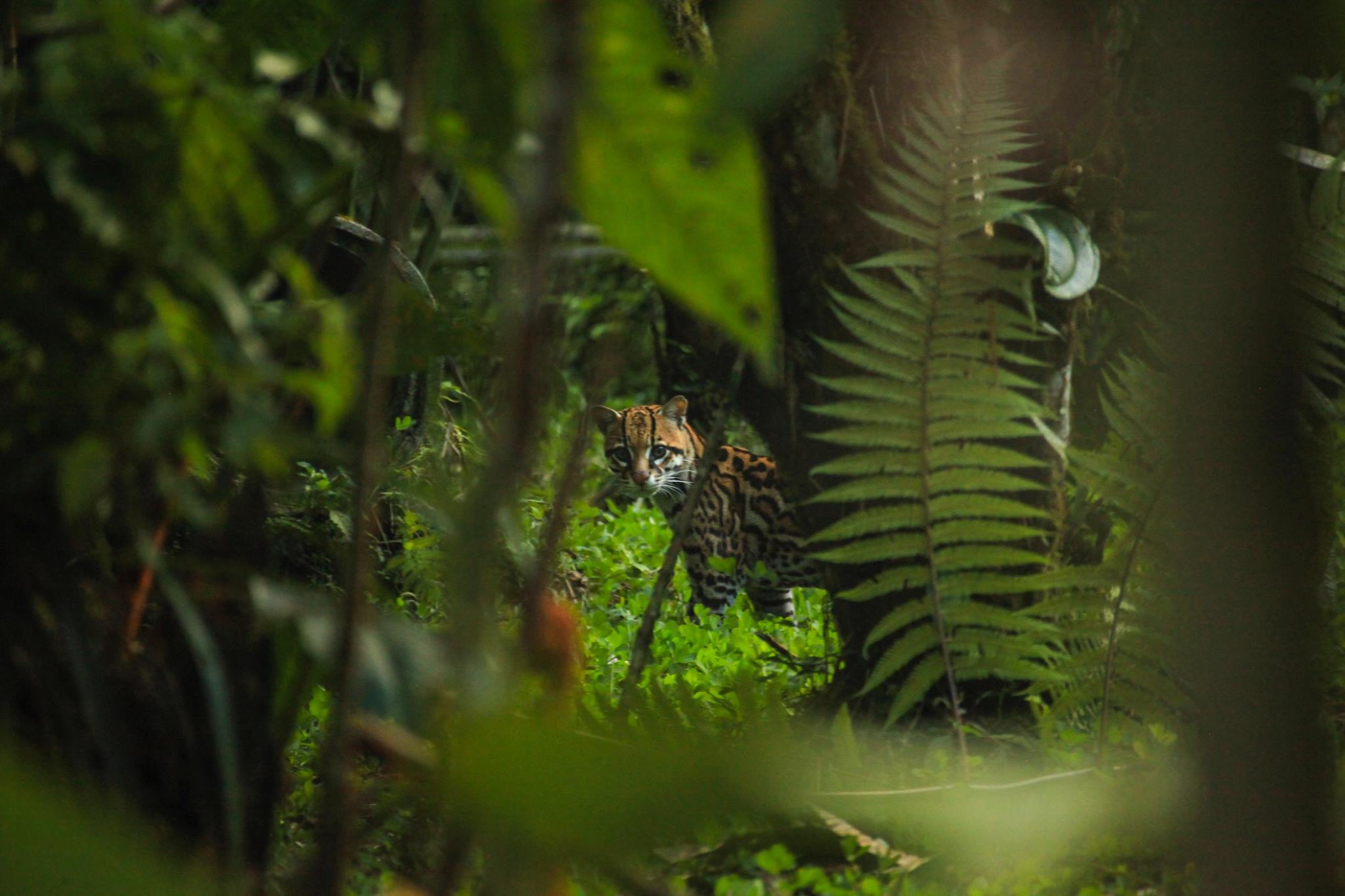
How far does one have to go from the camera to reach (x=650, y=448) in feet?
18.0

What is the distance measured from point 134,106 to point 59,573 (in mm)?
278

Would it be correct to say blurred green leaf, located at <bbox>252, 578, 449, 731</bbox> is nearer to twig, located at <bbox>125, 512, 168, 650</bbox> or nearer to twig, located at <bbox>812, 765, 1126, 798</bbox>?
twig, located at <bbox>125, 512, 168, 650</bbox>

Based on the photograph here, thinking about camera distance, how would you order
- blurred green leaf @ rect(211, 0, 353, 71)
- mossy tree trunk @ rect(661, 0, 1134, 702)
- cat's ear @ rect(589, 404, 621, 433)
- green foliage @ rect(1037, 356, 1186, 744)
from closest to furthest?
blurred green leaf @ rect(211, 0, 353, 71) < green foliage @ rect(1037, 356, 1186, 744) < mossy tree trunk @ rect(661, 0, 1134, 702) < cat's ear @ rect(589, 404, 621, 433)

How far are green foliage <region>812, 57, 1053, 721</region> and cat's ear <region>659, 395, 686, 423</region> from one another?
395 centimetres

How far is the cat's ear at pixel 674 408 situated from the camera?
17.9 feet

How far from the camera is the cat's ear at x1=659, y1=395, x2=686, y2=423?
546 cm

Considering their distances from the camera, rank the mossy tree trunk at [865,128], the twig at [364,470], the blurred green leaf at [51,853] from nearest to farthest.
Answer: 1. the blurred green leaf at [51,853]
2. the twig at [364,470]
3. the mossy tree trunk at [865,128]

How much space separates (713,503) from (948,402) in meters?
4.19

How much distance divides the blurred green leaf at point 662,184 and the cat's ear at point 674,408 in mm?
4735

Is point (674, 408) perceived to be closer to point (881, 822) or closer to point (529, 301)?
point (881, 822)

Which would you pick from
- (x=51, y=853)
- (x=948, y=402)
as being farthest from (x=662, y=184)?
(x=948, y=402)

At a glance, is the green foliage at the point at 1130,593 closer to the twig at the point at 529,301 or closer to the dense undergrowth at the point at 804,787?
the dense undergrowth at the point at 804,787

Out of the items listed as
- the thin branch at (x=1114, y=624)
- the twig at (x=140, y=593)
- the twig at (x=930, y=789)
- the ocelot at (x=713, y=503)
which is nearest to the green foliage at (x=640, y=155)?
the twig at (x=140, y=593)

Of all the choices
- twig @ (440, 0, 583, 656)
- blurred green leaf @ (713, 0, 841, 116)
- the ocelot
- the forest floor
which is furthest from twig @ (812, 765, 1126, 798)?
the ocelot
